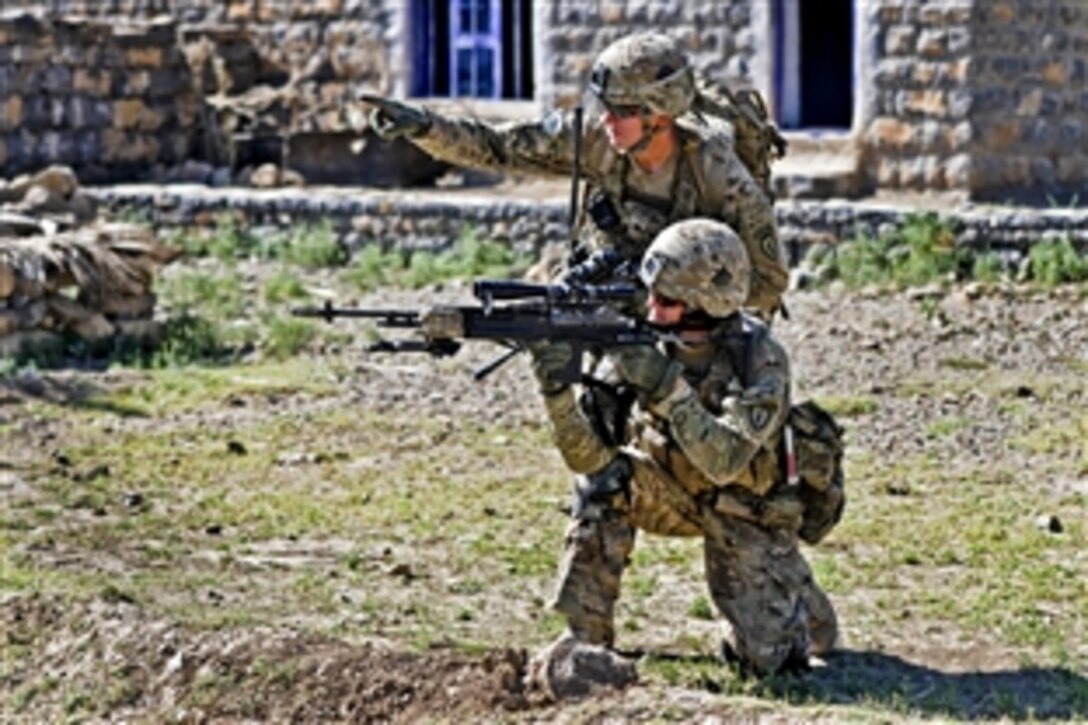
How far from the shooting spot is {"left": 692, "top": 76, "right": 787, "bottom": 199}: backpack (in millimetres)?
9398

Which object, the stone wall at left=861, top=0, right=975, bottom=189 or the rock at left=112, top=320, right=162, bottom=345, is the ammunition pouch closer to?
the rock at left=112, top=320, right=162, bottom=345

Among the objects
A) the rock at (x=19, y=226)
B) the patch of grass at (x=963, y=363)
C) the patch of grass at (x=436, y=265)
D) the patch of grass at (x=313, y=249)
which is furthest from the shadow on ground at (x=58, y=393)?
the patch of grass at (x=313, y=249)

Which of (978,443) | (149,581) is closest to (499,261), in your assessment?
(978,443)

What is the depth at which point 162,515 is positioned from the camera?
430 inches

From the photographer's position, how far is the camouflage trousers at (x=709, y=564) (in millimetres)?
8406

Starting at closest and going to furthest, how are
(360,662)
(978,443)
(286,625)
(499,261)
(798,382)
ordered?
(360,662)
(286,625)
(978,443)
(798,382)
(499,261)

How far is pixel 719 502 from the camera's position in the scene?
27.7 feet

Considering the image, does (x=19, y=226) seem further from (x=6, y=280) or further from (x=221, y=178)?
(x=221, y=178)

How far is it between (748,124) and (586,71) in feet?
29.5

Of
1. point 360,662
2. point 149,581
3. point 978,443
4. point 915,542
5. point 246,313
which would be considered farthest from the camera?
point 246,313

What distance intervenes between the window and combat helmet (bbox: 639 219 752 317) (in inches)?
451

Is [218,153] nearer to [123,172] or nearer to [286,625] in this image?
[123,172]

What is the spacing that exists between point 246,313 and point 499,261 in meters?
1.85

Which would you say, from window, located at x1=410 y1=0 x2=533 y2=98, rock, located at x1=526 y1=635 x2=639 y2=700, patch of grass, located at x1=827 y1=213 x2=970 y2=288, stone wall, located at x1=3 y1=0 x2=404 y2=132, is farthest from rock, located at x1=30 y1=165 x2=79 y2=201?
rock, located at x1=526 y1=635 x2=639 y2=700
